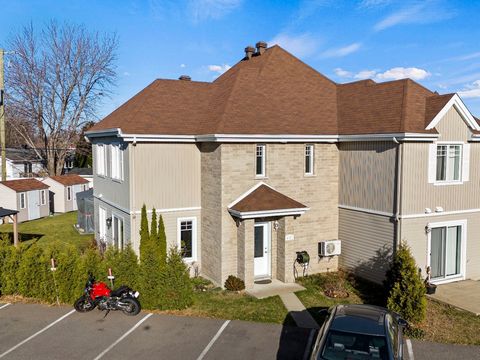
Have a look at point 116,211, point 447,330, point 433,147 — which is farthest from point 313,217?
point 116,211

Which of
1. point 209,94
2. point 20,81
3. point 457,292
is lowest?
point 457,292

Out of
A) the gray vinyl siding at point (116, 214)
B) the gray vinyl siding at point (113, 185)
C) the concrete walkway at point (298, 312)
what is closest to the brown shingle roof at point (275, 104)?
the gray vinyl siding at point (113, 185)

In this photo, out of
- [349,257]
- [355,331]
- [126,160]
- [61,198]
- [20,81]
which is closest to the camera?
[355,331]

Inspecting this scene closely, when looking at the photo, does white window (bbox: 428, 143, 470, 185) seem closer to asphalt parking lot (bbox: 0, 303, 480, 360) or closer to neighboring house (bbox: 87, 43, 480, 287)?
neighboring house (bbox: 87, 43, 480, 287)

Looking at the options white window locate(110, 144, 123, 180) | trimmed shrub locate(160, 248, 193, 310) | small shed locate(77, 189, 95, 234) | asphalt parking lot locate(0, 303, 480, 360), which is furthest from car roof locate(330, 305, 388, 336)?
small shed locate(77, 189, 95, 234)

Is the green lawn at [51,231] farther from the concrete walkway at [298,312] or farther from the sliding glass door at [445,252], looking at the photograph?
the sliding glass door at [445,252]

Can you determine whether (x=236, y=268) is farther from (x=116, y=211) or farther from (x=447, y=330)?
(x=447, y=330)

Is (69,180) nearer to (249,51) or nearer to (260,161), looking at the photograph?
(249,51)
